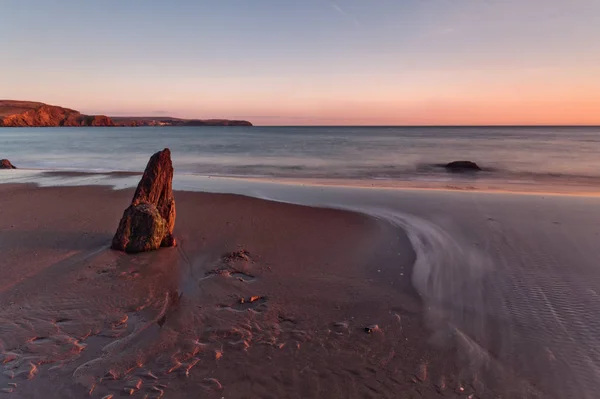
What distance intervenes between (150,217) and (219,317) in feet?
10.5

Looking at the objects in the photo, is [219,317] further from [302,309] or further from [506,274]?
[506,274]

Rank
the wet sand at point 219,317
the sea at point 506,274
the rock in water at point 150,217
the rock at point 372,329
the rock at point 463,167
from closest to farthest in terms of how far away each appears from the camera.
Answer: the wet sand at point 219,317 → the sea at point 506,274 → the rock at point 372,329 → the rock in water at point 150,217 → the rock at point 463,167

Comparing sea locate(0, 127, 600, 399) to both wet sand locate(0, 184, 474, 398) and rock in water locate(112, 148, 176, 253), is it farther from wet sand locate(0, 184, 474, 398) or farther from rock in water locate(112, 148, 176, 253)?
rock in water locate(112, 148, 176, 253)

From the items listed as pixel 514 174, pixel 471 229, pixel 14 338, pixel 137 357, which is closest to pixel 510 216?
pixel 471 229

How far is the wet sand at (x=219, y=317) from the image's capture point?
143 inches

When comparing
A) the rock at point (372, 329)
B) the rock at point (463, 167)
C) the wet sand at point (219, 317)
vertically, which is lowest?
the rock at point (372, 329)

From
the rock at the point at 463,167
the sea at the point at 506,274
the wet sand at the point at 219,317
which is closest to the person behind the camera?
the wet sand at the point at 219,317

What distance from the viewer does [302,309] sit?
16.8 feet

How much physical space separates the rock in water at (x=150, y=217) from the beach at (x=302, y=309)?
10.8 inches

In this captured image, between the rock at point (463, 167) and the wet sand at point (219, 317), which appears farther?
the rock at point (463, 167)

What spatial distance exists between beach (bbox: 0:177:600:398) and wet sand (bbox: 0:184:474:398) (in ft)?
0.07

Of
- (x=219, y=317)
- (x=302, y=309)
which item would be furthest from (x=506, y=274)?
(x=219, y=317)

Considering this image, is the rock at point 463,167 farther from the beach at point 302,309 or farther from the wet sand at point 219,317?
the wet sand at point 219,317

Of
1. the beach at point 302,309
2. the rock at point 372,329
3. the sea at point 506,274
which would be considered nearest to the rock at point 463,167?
the sea at point 506,274
